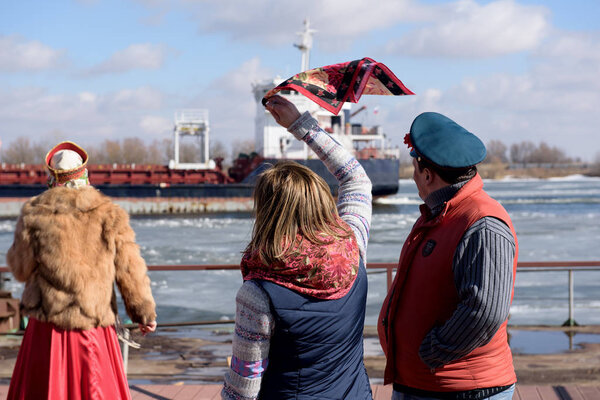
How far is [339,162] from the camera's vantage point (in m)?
Result: 1.87

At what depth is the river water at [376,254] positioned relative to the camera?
9.58 meters

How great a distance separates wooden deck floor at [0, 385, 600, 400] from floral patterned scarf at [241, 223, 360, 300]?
2328 millimetres

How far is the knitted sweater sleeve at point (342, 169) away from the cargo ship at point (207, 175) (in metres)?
26.2

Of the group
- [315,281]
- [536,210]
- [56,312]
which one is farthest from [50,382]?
Result: [536,210]

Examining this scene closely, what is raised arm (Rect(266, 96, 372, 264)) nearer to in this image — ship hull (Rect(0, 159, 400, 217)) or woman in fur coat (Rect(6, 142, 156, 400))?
woman in fur coat (Rect(6, 142, 156, 400))

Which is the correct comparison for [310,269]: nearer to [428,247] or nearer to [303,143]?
[428,247]

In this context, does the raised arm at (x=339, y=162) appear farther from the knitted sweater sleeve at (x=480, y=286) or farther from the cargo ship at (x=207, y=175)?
the cargo ship at (x=207, y=175)

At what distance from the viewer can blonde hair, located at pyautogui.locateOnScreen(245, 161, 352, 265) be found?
54.8 inches

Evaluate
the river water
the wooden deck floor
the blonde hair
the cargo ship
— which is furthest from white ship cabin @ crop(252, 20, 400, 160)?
the blonde hair

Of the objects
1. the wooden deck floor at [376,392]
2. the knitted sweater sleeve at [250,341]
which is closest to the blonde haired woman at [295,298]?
the knitted sweater sleeve at [250,341]

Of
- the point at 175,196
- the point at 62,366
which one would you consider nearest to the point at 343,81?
the point at 62,366

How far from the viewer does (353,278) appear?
1478mm

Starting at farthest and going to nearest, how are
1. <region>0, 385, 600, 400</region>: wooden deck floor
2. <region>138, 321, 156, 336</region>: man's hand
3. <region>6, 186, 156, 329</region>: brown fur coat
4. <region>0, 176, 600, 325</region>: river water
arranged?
<region>0, 176, 600, 325</region>: river water, <region>0, 385, 600, 400</region>: wooden deck floor, <region>138, 321, 156, 336</region>: man's hand, <region>6, 186, 156, 329</region>: brown fur coat

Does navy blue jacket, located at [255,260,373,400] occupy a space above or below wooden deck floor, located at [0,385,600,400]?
above
